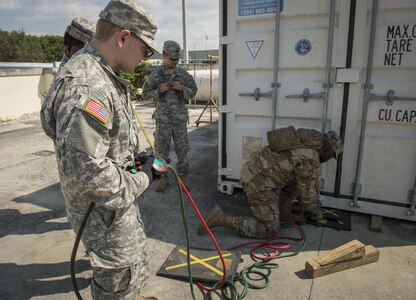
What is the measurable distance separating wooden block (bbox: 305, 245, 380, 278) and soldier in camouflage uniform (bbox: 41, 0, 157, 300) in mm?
1457

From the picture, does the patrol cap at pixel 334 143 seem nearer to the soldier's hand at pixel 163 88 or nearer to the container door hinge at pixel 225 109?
the container door hinge at pixel 225 109

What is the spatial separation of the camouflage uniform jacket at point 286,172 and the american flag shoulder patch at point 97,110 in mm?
1987

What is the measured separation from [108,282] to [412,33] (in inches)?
130

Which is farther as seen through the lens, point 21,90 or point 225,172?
point 21,90

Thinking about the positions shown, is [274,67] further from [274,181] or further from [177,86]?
[177,86]

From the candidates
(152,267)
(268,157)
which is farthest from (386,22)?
(152,267)

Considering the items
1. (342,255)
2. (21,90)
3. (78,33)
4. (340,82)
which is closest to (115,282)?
(342,255)

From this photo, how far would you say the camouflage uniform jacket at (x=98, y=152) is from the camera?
1.44 meters

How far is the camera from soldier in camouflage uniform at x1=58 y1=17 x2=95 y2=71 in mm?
2859

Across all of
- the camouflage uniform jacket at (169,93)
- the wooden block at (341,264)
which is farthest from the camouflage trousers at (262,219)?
the camouflage uniform jacket at (169,93)

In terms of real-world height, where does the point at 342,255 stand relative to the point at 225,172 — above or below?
below

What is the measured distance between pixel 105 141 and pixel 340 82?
2642mm

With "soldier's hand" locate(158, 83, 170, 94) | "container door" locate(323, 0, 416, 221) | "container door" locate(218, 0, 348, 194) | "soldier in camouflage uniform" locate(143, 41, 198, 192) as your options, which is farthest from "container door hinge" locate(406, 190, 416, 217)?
"soldier's hand" locate(158, 83, 170, 94)

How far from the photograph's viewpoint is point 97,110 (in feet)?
4.79
